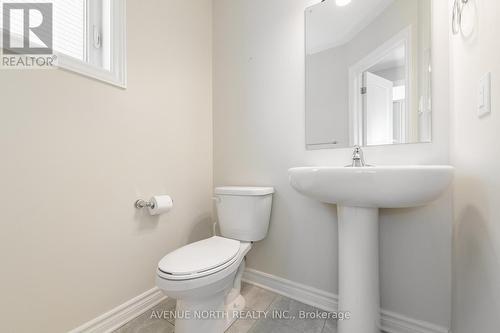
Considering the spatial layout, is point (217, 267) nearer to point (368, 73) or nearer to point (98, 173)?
point (98, 173)

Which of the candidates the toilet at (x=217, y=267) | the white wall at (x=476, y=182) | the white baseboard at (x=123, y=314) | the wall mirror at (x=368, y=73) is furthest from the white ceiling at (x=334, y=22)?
the white baseboard at (x=123, y=314)

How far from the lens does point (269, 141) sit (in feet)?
4.86

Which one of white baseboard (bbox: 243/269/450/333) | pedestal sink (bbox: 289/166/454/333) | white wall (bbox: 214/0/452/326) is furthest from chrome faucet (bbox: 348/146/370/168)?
white baseboard (bbox: 243/269/450/333)

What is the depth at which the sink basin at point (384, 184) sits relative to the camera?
74 centimetres

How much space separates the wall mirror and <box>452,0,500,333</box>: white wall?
15cm

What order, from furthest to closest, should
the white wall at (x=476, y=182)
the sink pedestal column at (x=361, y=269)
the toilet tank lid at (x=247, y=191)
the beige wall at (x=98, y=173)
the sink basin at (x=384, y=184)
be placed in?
the toilet tank lid at (x=247, y=191) → the sink pedestal column at (x=361, y=269) → the beige wall at (x=98, y=173) → the sink basin at (x=384, y=184) → the white wall at (x=476, y=182)

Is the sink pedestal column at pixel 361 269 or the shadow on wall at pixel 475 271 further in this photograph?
the sink pedestal column at pixel 361 269

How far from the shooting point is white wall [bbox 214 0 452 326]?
101 centimetres

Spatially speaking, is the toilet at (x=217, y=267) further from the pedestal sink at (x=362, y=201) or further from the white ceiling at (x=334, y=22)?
the white ceiling at (x=334, y=22)

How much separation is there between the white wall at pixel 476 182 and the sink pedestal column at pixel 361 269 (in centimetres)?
30

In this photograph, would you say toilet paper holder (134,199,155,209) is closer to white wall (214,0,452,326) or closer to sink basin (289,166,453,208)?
white wall (214,0,452,326)

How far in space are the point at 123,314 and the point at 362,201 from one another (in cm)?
132

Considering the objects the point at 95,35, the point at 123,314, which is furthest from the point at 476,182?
the point at 95,35

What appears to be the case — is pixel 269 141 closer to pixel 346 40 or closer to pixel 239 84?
pixel 239 84
